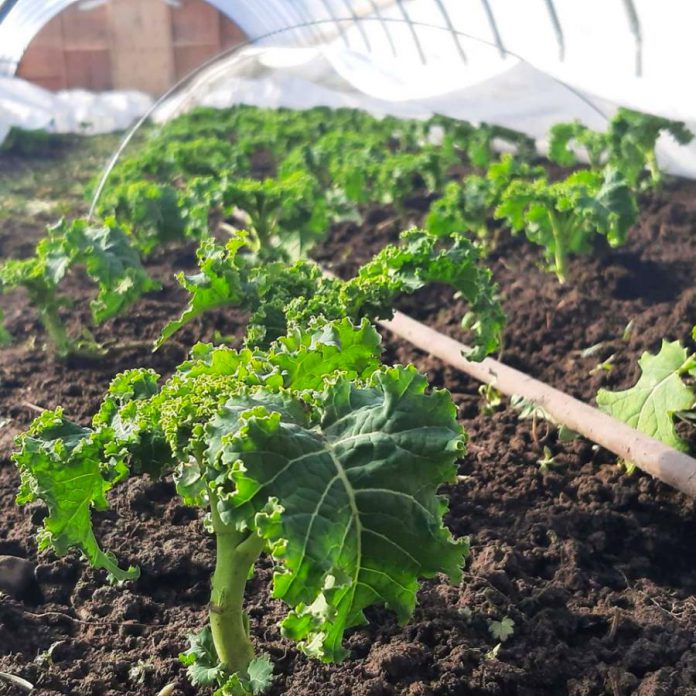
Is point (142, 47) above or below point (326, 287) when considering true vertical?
below

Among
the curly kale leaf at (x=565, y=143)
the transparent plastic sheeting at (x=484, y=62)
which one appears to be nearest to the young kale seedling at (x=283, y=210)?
the transparent plastic sheeting at (x=484, y=62)

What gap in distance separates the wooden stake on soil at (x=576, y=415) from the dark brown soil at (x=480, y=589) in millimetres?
91

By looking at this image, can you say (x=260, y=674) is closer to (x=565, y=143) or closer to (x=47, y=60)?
(x=565, y=143)

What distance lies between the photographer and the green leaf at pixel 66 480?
2.90 meters

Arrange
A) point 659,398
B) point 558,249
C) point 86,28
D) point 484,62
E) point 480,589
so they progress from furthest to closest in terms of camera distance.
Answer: point 86,28, point 484,62, point 558,249, point 659,398, point 480,589

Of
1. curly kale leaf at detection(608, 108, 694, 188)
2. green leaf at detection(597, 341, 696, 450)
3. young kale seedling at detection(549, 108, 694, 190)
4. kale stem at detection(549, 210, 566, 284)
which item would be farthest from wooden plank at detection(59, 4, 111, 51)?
green leaf at detection(597, 341, 696, 450)

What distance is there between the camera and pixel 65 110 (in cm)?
1484

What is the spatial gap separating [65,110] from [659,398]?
12576 millimetres

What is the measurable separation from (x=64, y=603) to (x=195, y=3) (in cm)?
1673

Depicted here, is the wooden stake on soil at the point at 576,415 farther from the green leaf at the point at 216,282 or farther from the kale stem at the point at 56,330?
the kale stem at the point at 56,330

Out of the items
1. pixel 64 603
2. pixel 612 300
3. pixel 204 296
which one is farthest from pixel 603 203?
pixel 64 603

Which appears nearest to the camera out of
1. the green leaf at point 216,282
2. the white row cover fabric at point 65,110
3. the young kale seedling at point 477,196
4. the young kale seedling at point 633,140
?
the green leaf at point 216,282

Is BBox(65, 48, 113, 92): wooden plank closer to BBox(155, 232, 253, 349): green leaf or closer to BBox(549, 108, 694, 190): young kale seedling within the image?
BBox(549, 108, 694, 190): young kale seedling

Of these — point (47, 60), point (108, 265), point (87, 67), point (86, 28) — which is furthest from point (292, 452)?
point (47, 60)
